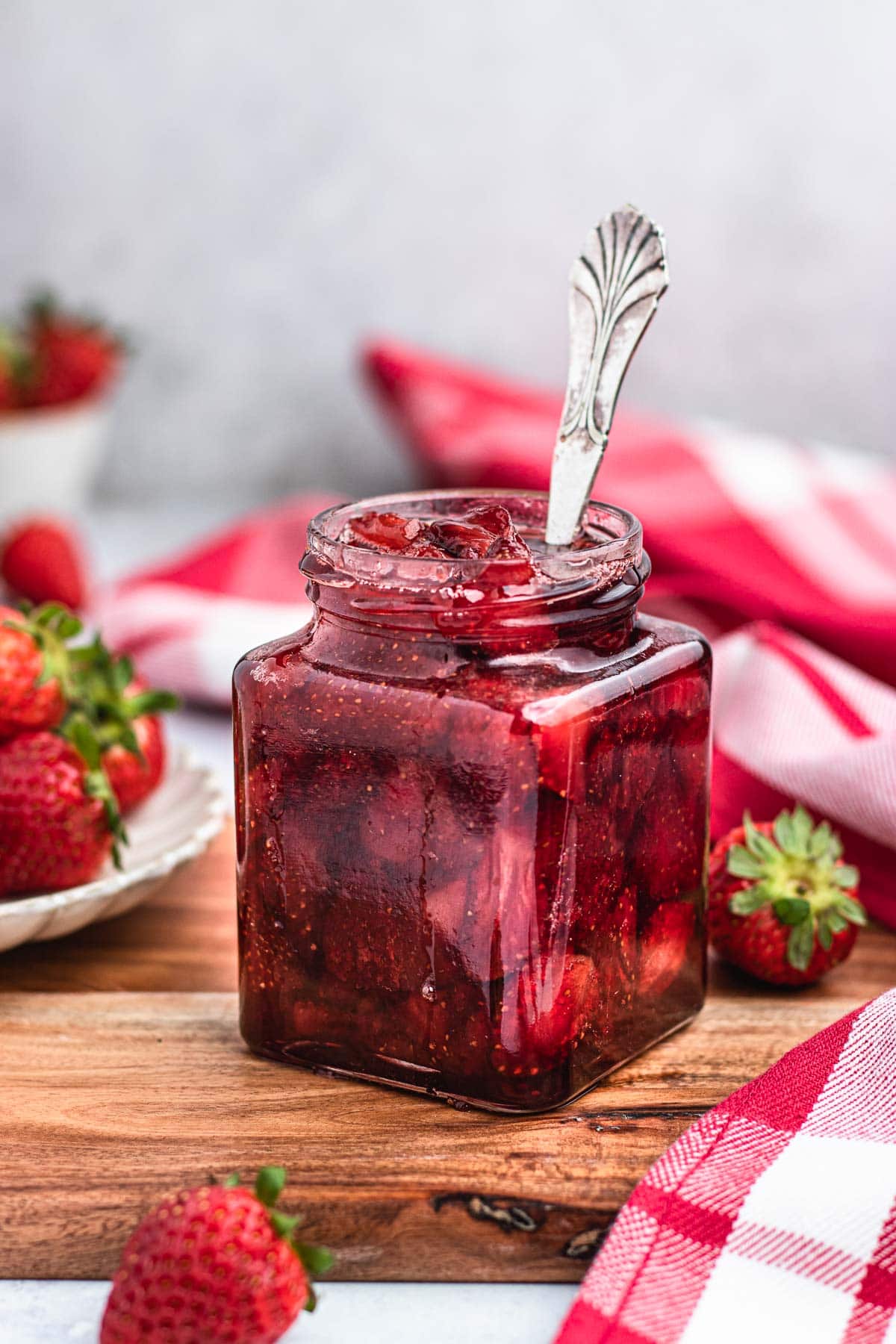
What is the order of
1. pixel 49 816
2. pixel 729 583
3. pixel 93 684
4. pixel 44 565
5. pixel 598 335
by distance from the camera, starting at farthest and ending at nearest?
pixel 44 565, pixel 729 583, pixel 93 684, pixel 49 816, pixel 598 335

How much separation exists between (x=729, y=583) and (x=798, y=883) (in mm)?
519

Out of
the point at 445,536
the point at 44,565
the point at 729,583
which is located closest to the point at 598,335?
the point at 445,536

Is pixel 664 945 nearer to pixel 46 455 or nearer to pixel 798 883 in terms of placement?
pixel 798 883

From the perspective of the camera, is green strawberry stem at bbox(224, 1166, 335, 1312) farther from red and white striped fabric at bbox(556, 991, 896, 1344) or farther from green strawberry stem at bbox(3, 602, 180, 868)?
green strawberry stem at bbox(3, 602, 180, 868)

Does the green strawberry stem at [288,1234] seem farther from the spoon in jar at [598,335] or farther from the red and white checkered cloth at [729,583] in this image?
the red and white checkered cloth at [729,583]

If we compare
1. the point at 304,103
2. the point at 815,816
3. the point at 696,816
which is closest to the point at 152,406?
the point at 304,103

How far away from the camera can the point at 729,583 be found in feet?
4.75

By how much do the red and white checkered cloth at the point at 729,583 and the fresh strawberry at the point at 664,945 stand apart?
0.24 metres

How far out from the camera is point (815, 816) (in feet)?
3.71

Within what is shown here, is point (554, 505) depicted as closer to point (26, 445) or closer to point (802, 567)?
point (802, 567)

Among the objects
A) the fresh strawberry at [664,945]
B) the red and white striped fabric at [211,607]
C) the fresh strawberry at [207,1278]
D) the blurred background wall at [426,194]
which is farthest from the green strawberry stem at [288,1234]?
the blurred background wall at [426,194]

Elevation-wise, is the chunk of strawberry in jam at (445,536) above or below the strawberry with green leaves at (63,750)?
above

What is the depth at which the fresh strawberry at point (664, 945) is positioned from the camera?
0.87 meters

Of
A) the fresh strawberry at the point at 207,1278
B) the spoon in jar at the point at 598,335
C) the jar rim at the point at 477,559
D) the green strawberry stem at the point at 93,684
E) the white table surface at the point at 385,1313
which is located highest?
the spoon in jar at the point at 598,335
